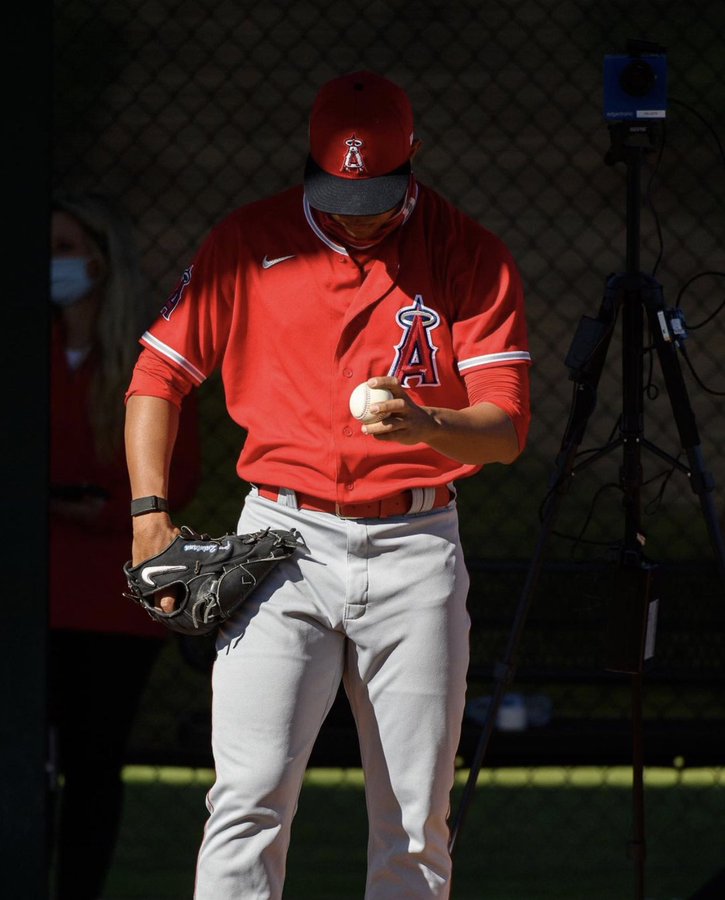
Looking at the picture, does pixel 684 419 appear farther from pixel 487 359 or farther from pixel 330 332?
pixel 330 332

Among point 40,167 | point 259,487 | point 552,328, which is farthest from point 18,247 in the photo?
point 552,328

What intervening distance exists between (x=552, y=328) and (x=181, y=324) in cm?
315

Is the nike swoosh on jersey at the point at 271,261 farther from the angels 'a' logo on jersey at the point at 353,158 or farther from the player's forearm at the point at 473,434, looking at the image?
the player's forearm at the point at 473,434

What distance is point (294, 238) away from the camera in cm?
238

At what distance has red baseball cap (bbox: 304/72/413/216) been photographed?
2.26 metres

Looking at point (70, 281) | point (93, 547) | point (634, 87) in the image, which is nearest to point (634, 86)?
point (634, 87)

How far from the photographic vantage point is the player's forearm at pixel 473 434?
2162mm

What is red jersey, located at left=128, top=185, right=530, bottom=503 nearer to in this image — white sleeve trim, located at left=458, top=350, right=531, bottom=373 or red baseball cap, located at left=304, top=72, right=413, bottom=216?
white sleeve trim, located at left=458, top=350, right=531, bottom=373

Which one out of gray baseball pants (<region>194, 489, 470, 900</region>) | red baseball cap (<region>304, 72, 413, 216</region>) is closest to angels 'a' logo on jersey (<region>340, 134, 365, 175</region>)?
red baseball cap (<region>304, 72, 413, 216</region>)

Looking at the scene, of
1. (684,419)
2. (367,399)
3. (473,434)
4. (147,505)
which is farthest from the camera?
(684,419)

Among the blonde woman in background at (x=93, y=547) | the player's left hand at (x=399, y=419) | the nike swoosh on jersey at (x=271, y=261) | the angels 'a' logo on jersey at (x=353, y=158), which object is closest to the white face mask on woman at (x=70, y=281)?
the blonde woman in background at (x=93, y=547)

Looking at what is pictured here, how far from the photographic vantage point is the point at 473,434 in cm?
222

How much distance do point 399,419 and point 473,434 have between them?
20 centimetres

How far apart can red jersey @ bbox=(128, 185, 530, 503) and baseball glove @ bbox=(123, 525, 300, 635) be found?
4.5 inches
